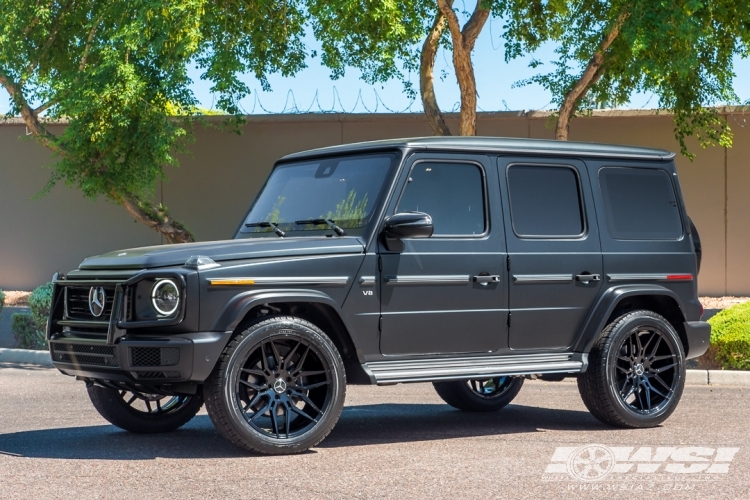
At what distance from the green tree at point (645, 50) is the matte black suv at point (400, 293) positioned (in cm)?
572

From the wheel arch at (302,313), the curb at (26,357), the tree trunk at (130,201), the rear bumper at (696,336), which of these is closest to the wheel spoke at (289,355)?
the wheel arch at (302,313)

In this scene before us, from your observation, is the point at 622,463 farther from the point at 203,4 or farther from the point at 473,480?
the point at 203,4

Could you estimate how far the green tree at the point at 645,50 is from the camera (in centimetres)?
Answer: 1450

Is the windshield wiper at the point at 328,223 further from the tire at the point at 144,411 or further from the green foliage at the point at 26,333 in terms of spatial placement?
the green foliage at the point at 26,333

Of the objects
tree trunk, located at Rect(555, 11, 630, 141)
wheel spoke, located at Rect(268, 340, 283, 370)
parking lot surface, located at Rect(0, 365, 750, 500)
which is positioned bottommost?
parking lot surface, located at Rect(0, 365, 750, 500)

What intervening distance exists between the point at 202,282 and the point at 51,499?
5.39 feet

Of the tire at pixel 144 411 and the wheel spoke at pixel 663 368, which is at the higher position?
the wheel spoke at pixel 663 368

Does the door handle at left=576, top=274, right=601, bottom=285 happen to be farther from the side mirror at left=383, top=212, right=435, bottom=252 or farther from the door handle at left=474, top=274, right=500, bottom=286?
the side mirror at left=383, top=212, right=435, bottom=252

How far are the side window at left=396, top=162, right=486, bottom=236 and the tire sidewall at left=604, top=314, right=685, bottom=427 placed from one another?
1413mm

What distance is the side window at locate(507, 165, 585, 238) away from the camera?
8.34 meters

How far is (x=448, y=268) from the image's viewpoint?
7.80 m

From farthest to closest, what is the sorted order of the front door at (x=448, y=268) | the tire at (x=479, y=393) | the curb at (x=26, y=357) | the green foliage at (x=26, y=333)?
the green foliage at (x=26, y=333)
the curb at (x=26, y=357)
the tire at (x=479, y=393)
the front door at (x=448, y=268)

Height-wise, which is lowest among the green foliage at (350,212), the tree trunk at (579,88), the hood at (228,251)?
the hood at (228,251)

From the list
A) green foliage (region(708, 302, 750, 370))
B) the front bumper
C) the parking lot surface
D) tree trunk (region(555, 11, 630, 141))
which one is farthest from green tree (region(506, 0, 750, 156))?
the front bumper
